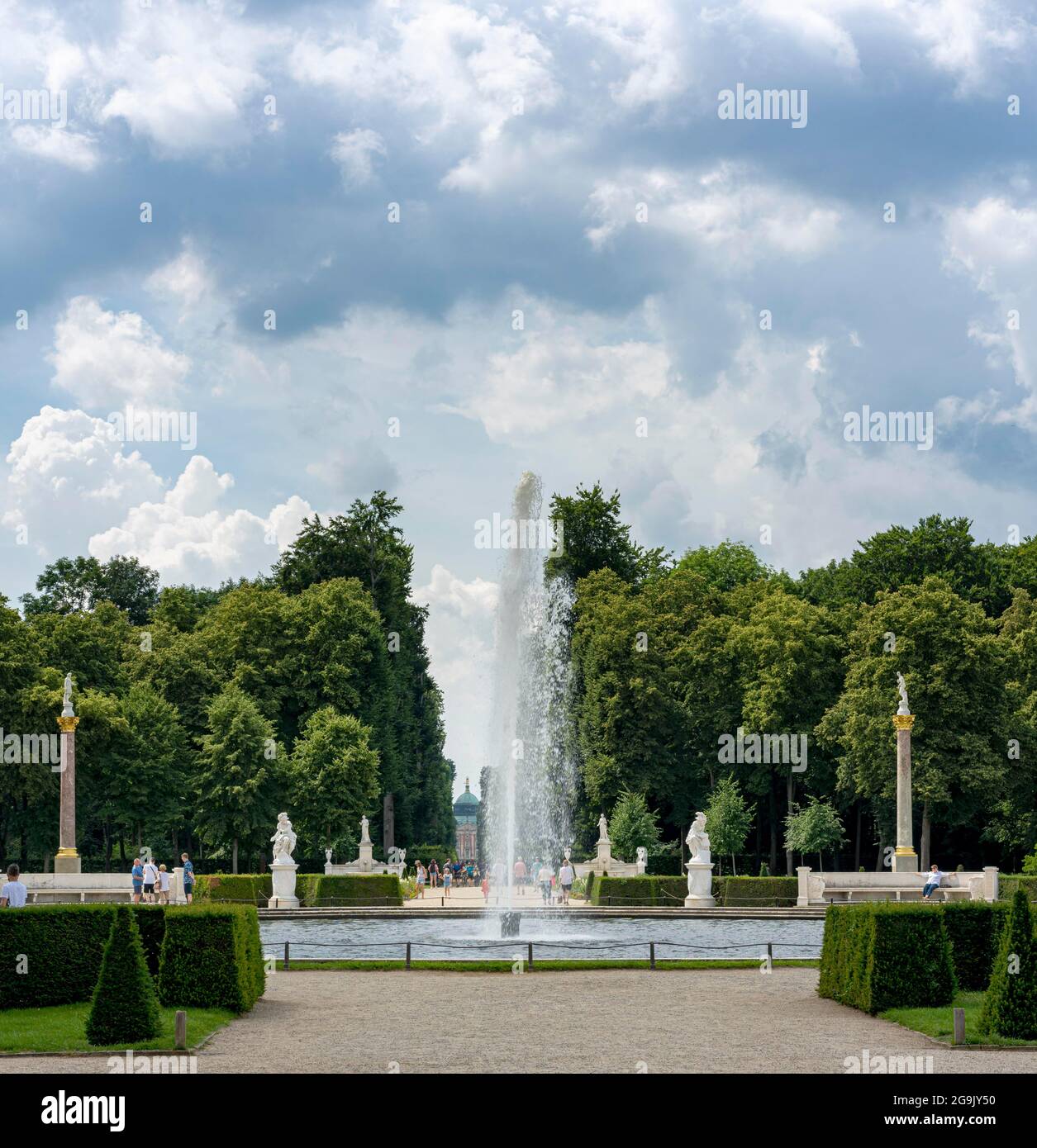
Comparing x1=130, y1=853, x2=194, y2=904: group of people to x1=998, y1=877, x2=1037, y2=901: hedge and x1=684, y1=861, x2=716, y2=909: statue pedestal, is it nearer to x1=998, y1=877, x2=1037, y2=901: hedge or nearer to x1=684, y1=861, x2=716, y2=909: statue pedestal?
x1=684, y1=861, x2=716, y2=909: statue pedestal

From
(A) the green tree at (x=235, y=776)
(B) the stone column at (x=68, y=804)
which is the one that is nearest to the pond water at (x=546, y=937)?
(B) the stone column at (x=68, y=804)

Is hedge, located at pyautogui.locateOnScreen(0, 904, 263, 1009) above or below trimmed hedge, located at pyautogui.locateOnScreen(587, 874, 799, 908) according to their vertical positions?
above

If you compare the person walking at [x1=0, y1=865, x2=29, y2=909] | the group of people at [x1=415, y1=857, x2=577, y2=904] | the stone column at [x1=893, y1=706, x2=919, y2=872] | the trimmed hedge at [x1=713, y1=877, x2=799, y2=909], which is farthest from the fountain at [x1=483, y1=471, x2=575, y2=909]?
the person walking at [x1=0, y1=865, x2=29, y2=909]

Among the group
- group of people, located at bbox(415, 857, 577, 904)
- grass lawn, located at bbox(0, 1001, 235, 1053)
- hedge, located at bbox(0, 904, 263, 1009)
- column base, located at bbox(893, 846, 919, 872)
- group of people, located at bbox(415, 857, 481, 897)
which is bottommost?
group of people, located at bbox(415, 857, 481, 897)

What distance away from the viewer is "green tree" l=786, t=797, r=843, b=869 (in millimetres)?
64312

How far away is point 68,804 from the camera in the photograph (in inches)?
2126

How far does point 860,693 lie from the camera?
62.3 meters

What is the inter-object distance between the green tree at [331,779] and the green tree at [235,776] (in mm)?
1134

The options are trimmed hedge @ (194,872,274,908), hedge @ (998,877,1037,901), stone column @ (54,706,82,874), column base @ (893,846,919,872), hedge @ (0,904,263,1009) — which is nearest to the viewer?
hedge @ (0,904,263,1009)

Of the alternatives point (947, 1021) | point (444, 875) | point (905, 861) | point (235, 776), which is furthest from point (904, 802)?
point (947, 1021)

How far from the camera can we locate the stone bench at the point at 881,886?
5112 cm

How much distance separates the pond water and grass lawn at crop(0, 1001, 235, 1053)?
857 centimetres
